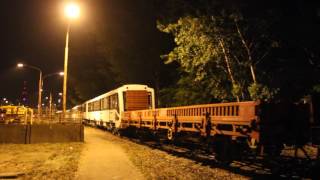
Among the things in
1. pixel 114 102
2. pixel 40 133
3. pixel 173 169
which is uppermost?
pixel 114 102

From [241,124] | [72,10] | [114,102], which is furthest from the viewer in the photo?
[114,102]

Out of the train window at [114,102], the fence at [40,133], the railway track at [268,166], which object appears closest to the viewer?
the railway track at [268,166]

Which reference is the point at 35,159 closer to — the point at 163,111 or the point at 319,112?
the point at 163,111

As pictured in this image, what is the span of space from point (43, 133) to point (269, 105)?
1557 cm

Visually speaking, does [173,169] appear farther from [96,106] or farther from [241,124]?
[96,106]

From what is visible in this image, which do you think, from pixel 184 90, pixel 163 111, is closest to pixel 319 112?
pixel 163 111

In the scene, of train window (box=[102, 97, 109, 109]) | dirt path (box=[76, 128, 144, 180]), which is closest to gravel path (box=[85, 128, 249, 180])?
dirt path (box=[76, 128, 144, 180])

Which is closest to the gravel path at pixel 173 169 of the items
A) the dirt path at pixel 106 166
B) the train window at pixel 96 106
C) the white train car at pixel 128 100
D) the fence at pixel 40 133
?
the dirt path at pixel 106 166

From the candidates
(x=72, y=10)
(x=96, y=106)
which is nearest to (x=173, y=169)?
(x=72, y=10)

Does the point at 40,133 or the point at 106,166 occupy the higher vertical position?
the point at 40,133

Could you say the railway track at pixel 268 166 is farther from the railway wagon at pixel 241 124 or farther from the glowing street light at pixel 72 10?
the glowing street light at pixel 72 10

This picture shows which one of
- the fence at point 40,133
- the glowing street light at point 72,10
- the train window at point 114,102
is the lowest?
the fence at point 40,133

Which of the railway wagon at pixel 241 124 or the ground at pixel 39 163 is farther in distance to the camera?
the ground at pixel 39 163

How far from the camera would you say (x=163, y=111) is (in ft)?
64.6
